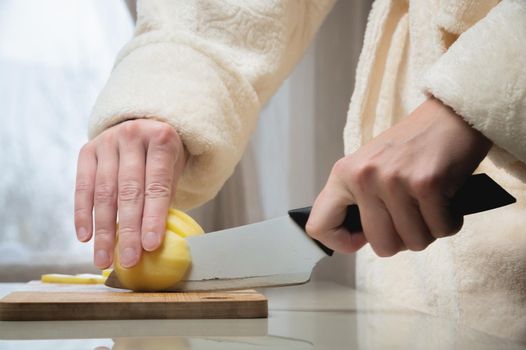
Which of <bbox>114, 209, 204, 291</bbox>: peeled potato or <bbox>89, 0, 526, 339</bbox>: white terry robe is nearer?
<bbox>89, 0, 526, 339</bbox>: white terry robe

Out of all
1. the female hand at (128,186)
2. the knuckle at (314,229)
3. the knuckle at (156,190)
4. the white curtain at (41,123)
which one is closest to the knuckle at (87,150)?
the female hand at (128,186)

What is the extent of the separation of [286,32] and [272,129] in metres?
0.72

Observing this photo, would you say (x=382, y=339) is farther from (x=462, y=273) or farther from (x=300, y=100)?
(x=300, y=100)

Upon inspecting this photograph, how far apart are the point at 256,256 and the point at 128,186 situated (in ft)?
0.62

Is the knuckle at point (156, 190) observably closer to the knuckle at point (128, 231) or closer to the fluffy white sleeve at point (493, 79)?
the knuckle at point (128, 231)

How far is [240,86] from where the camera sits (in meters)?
1.02

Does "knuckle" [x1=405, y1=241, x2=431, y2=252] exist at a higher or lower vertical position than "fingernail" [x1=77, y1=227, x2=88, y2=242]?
lower

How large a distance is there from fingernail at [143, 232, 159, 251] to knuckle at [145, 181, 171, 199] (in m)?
0.05

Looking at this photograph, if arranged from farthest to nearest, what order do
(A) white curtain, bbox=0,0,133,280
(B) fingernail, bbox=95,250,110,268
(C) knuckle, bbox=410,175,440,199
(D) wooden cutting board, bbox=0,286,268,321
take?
(A) white curtain, bbox=0,0,133,280
(B) fingernail, bbox=95,250,110,268
(D) wooden cutting board, bbox=0,286,268,321
(C) knuckle, bbox=410,175,440,199

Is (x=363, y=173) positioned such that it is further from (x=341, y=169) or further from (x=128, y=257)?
(x=128, y=257)

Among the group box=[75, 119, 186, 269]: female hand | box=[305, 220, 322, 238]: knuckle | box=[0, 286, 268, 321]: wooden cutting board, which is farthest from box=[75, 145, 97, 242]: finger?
box=[305, 220, 322, 238]: knuckle

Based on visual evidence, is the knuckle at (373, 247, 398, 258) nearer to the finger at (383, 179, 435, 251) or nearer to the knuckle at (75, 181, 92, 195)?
the finger at (383, 179, 435, 251)

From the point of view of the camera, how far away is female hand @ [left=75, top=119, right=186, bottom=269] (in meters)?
0.82

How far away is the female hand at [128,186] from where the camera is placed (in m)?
0.82
